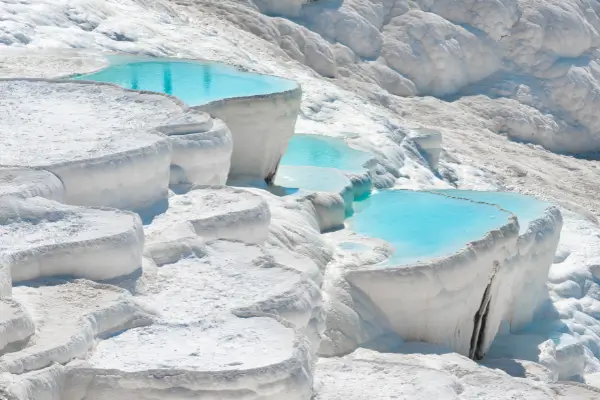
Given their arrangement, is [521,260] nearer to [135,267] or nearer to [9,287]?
[135,267]

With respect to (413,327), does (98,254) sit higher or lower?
higher

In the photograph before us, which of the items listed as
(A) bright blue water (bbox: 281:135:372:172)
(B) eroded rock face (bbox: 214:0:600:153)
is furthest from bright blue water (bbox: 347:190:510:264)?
(B) eroded rock face (bbox: 214:0:600:153)

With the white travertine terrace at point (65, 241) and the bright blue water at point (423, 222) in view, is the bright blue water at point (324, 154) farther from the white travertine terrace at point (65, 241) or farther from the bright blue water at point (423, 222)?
the white travertine terrace at point (65, 241)

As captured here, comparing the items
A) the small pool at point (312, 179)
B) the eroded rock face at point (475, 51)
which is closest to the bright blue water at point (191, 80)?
the small pool at point (312, 179)

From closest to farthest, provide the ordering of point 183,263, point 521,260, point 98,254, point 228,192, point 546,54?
point 98,254 < point 183,263 < point 228,192 < point 521,260 < point 546,54

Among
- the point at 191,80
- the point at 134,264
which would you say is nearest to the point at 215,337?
the point at 134,264

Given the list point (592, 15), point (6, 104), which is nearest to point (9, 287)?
point (6, 104)

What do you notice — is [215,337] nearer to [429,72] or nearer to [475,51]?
[429,72]
